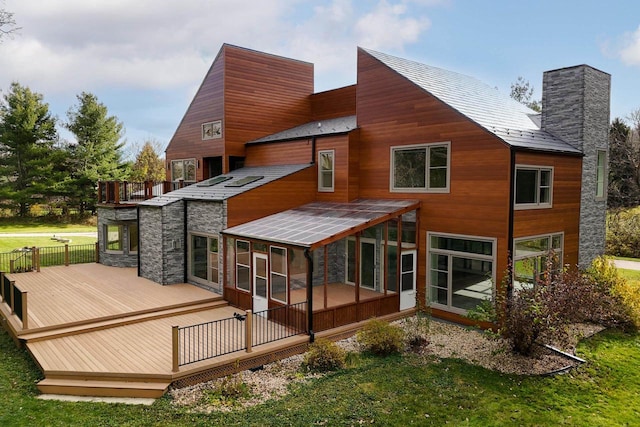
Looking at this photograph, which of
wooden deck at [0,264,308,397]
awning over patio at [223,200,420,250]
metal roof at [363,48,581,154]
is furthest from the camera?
metal roof at [363,48,581,154]

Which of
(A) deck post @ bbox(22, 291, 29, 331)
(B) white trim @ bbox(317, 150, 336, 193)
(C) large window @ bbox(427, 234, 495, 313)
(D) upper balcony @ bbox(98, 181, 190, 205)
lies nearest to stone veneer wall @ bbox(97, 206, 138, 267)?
(D) upper balcony @ bbox(98, 181, 190, 205)

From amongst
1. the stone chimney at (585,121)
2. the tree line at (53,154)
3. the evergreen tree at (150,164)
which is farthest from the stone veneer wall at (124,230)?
the evergreen tree at (150,164)

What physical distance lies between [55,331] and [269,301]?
17.6 feet

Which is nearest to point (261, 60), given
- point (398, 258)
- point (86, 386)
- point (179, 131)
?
point (179, 131)

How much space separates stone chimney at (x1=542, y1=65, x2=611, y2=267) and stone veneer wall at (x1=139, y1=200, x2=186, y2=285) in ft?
42.9

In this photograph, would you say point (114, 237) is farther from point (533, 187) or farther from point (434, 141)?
point (533, 187)

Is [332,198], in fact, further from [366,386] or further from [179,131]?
[179,131]

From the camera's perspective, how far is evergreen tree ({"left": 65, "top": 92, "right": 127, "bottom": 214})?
36.6 metres

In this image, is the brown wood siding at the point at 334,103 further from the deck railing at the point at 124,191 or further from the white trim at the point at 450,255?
the white trim at the point at 450,255

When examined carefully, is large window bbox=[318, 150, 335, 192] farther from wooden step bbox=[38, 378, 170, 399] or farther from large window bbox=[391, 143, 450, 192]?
wooden step bbox=[38, 378, 170, 399]

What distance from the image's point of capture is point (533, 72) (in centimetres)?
4316

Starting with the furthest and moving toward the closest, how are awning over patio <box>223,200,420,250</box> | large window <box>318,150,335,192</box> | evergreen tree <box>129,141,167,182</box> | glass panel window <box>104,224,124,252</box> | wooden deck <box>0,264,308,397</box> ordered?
evergreen tree <box>129,141,167,182</box> → glass panel window <box>104,224,124,252</box> → large window <box>318,150,335,192</box> → awning over patio <box>223,200,420,250</box> → wooden deck <box>0,264,308,397</box>

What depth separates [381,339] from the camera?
9.56m

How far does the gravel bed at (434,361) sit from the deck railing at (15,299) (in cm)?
496
